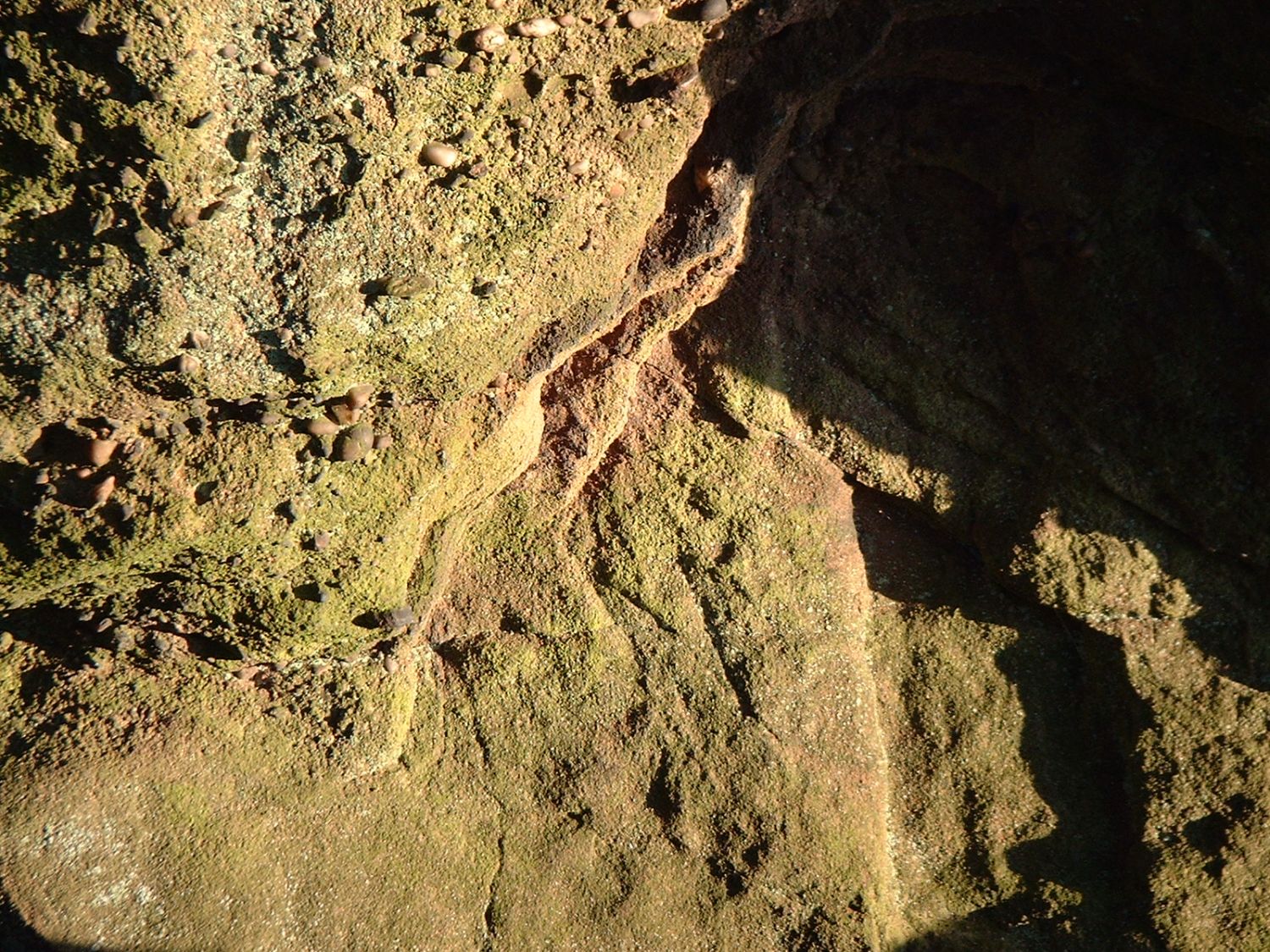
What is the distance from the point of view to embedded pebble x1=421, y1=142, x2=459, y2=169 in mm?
1330

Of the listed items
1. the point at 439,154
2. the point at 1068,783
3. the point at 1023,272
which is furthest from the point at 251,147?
the point at 1068,783

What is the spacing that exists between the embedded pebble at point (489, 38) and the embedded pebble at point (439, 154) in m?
0.14

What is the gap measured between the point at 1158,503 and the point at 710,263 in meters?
0.91

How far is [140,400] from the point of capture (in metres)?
1.43

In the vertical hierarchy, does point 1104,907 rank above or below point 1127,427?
below

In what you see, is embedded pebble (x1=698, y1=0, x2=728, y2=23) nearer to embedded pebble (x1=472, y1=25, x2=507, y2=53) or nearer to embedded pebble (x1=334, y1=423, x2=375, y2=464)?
embedded pebble (x1=472, y1=25, x2=507, y2=53)

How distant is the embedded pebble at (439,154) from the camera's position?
1.33 metres

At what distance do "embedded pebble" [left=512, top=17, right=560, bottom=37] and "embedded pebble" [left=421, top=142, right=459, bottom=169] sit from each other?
191mm

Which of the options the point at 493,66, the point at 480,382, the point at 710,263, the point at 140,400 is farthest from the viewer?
the point at 710,263

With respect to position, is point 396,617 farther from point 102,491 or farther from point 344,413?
point 102,491

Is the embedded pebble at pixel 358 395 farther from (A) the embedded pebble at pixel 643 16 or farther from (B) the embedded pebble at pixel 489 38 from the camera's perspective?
(A) the embedded pebble at pixel 643 16

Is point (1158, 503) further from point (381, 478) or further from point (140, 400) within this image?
point (140, 400)

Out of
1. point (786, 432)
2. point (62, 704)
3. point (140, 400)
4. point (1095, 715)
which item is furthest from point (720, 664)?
point (62, 704)

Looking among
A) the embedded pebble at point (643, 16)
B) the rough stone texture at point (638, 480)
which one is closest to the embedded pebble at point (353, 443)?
the rough stone texture at point (638, 480)
